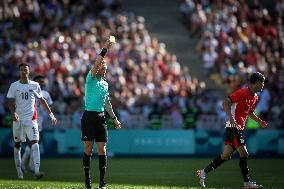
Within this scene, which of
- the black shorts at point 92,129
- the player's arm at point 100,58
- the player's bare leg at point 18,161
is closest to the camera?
the player's arm at point 100,58

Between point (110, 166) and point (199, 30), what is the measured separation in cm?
1362

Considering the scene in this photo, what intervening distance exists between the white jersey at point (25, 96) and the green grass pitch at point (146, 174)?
1.42 metres

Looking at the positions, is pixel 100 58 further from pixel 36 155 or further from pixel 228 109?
pixel 36 155

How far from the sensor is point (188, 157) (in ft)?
106

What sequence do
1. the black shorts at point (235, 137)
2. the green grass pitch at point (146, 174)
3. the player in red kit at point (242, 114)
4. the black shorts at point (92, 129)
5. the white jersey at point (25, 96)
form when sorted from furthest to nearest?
the white jersey at point (25, 96), the green grass pitch at point (146, 174), the black shorts at point (235, 137), the player in red kit at point (242, 114), the black shorts at point (92, 129)

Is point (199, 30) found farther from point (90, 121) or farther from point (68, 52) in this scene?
point (90, 121)

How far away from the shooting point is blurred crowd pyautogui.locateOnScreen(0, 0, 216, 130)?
1299 inches

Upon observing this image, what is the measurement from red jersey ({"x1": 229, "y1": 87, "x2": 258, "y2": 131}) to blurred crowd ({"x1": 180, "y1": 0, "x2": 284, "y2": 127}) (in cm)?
1471

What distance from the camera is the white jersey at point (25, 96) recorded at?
21438 millimetres

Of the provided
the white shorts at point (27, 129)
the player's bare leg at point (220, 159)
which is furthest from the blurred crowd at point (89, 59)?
the player's bare leg at point (220, 159)

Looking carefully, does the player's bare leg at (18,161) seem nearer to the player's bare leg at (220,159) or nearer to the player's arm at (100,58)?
the player's bare leg at (220,159)

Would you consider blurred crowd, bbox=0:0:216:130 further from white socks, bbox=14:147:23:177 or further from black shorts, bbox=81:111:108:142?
black shorts, bbox=81:111:108:142

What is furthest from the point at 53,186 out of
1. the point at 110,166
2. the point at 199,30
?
the point at 199,30

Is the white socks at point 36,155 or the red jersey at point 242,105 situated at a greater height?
the red jersey at point 242,105
